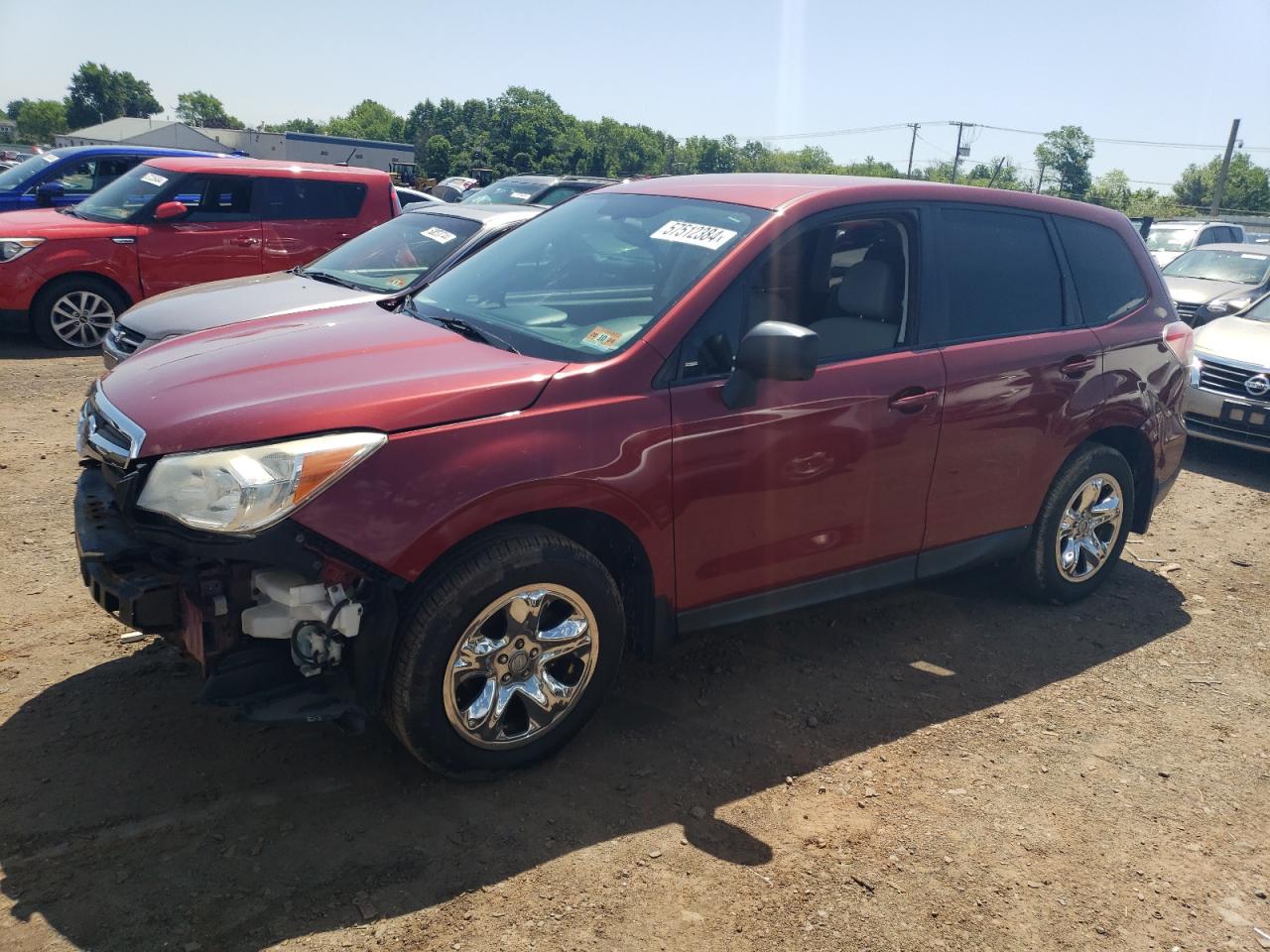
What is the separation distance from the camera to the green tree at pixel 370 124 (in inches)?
5856

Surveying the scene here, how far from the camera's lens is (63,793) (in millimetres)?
3000

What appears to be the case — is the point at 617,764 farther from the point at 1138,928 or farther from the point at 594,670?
the point at 1138,928

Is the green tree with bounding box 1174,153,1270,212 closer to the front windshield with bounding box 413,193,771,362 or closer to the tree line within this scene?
the tree line

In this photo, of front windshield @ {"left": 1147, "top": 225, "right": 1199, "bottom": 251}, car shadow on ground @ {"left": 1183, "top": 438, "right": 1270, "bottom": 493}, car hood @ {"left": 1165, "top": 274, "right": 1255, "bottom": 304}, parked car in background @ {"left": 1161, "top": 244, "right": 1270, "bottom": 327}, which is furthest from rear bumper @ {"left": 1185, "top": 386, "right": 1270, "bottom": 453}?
front windshield @ {"left": 1147, "top": 225, "right": 1199, "bottom": 251}

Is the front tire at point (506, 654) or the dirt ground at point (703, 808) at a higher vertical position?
the front tire at point (506, 654)

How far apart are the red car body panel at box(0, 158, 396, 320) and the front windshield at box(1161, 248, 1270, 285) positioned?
34.5 feet

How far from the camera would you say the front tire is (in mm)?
2889

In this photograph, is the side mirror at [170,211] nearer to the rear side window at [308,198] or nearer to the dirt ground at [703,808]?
the rear side window at [308,198]

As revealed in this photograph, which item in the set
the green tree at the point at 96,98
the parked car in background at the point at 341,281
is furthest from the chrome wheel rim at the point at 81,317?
the green tree at the point at 96,98

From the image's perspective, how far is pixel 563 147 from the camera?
4040 inches

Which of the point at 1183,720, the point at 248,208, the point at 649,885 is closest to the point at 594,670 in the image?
the point at 649,885

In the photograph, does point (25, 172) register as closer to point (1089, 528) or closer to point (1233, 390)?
point (1089, 528)

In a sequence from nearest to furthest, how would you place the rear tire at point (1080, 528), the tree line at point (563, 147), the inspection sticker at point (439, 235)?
1. the rear tire at point (1080, 528)
2. the inspection sticker at point (439, 235)
3. the tree line at point (563, 147)

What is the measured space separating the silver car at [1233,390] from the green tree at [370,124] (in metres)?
151
